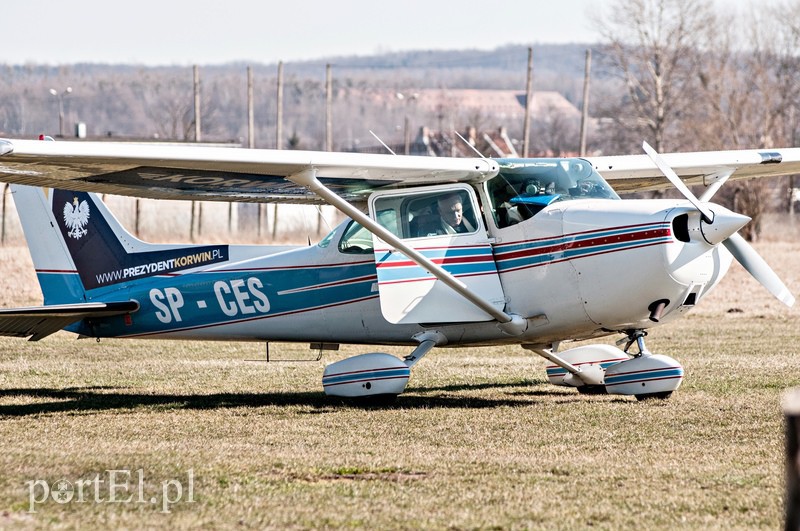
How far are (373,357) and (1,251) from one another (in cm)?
1835

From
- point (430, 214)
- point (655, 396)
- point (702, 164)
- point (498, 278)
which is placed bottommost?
point (655, 396)

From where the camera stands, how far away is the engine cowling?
11.0 m

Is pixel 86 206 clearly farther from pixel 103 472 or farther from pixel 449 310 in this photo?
pixel 103 472

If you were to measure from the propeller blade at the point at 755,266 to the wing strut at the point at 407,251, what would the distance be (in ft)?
6.70

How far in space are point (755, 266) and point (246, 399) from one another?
Answer: 206 inches

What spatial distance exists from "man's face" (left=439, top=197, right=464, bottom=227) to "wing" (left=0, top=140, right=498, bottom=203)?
0.66ft

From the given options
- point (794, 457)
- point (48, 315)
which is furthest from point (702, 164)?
point (794, 457)

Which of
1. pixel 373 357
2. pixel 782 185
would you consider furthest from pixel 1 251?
pixel 782 185

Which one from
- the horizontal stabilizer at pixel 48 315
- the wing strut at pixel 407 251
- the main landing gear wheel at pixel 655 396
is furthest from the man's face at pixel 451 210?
the horizontal stabilizer at pixel 48 315

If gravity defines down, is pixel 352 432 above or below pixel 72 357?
above

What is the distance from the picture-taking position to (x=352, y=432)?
9.50m

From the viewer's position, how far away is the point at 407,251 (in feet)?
34.8

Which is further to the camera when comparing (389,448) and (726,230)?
(726,230)

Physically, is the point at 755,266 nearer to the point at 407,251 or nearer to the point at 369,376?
the point at 407,251
